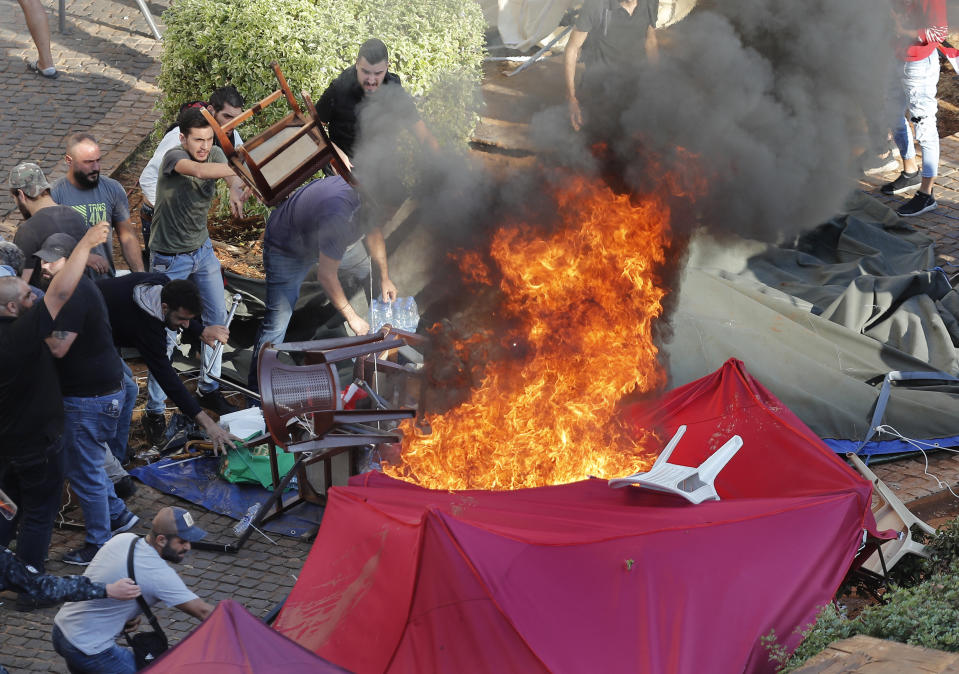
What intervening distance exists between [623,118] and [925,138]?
189 inches

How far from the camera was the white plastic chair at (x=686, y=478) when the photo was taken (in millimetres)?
4715

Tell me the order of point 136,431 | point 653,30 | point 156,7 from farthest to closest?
point 156,7, point 653,30, point 136,431

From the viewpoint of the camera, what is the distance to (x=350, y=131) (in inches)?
294

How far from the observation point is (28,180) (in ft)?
20.4

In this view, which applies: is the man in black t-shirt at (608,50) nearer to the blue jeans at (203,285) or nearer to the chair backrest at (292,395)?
the chair backrest at (292,395)

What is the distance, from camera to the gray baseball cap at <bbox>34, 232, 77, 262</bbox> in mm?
5614

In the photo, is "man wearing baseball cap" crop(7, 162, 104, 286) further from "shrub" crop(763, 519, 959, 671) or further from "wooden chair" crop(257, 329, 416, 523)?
"shrub" crop(763, 519, 959, 671)

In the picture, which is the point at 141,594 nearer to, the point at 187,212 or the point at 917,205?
the point at 187,212

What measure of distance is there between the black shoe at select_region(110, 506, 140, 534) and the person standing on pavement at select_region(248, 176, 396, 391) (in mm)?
1467

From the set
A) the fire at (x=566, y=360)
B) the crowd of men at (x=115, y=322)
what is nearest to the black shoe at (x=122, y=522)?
the crowd of men at (x=115, y=322)

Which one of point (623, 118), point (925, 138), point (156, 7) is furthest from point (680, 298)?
point (156, 7)

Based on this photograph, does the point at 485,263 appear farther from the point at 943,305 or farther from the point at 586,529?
the point at 943,305

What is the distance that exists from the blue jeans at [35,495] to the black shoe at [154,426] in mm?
1592

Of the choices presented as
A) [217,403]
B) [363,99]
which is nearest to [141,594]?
[217,403]
